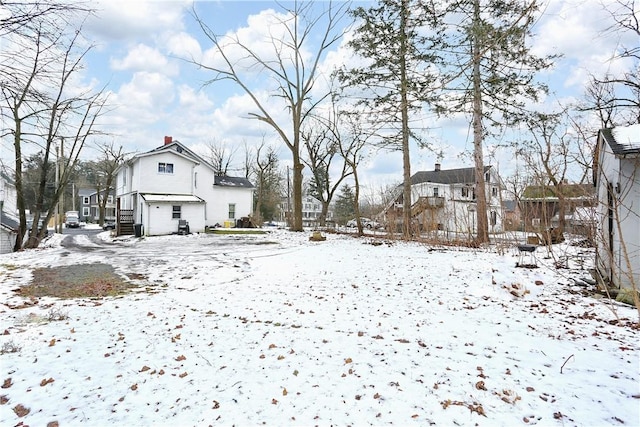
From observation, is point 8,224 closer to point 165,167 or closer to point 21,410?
point 165,167

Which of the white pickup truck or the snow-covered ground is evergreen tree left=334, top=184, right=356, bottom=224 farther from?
the snow-covered ground

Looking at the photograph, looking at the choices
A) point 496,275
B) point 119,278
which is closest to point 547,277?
point 496,275

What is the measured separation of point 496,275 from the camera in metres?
7.25

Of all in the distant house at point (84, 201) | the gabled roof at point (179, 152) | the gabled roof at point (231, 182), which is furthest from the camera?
the distant house at point (84, 201)

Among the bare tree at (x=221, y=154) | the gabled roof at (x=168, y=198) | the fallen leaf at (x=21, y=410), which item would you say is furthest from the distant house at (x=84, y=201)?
the fallen leaf at (x=21, y=410)

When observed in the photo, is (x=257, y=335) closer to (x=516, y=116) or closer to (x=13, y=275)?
(x=13, y=275)

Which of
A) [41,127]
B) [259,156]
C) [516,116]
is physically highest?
[259,156]

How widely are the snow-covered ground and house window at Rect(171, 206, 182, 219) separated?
13.2m

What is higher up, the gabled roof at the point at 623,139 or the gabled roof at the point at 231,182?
the gabled roof at the point at 231,182

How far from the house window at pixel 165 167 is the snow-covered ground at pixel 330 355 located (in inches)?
597

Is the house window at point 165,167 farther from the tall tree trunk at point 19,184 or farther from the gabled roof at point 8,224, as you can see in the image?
the tall tree trunk at point 19,184

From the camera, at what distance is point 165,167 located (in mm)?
22016

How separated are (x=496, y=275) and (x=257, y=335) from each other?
17.4 ft

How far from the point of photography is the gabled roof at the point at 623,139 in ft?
19.1
